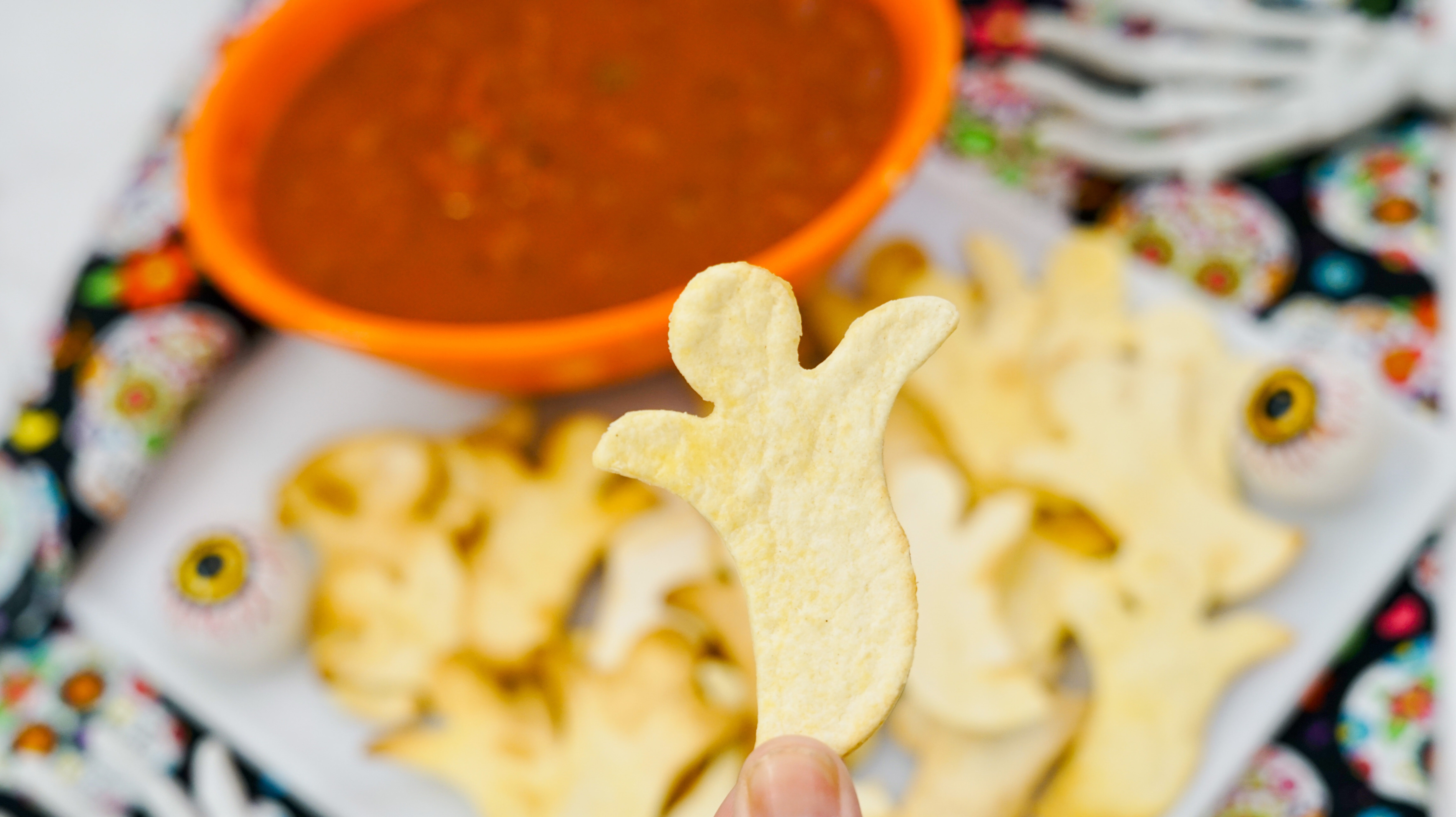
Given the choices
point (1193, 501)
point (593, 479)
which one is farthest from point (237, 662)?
point (1193, 501)

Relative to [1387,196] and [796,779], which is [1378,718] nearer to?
[1387,196]

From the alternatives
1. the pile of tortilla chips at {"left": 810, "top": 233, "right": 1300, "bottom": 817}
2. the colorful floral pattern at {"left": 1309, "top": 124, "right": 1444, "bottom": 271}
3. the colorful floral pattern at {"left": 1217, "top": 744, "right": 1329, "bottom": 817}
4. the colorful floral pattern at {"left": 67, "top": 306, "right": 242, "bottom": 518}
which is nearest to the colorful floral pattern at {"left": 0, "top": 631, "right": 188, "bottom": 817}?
the colorful floral pattern at {"left": 67, "top": 306, "right": 242, "bottom": 518}

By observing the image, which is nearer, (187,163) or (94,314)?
(187,163)

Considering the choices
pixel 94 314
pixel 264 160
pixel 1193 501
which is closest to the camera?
pixel 1193 501

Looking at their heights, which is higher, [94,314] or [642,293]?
[642,293]

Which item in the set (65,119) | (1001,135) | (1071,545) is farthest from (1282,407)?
(65,119)

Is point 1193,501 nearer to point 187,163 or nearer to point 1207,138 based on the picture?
point 1207,138

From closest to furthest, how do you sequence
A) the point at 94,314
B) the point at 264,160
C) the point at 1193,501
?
the point at 1193,501, the point at 264,160, the point at 94,314
